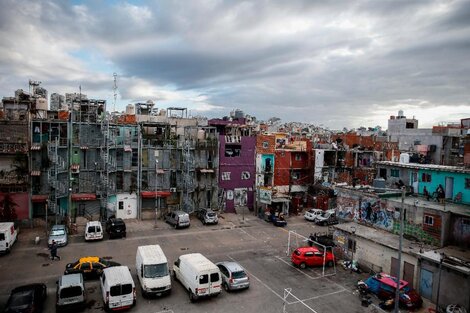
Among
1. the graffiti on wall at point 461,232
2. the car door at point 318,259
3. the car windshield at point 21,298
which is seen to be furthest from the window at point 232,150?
the car windshield at point 21,298

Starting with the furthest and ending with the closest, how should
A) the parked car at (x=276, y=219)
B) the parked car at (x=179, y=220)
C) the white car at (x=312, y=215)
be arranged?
the white car at (x=312, y=215)
the parked car at (x=276, y=219)
the parked car at (x=179, y=220)

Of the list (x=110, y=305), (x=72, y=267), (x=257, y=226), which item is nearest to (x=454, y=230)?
(x=257, y=226)

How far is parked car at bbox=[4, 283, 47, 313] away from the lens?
19.7 metres

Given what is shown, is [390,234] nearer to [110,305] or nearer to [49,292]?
[110,305]

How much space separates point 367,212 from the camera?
34.1 metres

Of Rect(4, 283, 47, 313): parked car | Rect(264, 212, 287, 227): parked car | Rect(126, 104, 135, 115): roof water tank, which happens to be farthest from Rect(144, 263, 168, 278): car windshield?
Rect(126, 104, 135, 115): roof water tank

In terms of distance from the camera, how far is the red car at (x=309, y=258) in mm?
30141

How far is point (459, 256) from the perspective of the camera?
2556 centimetres

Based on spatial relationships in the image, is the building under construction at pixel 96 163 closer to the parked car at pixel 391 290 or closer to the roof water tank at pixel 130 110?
the roof water tank at pixel 130 110

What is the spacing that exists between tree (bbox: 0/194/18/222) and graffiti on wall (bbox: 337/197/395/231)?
34818 mm

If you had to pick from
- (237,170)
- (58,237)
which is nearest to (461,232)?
(237,170)

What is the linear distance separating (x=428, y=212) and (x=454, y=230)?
7.35ft

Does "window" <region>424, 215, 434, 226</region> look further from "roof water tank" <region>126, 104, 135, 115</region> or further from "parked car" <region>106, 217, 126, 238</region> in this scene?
"roof water tank" <region>126, 104, 135, 115</region>

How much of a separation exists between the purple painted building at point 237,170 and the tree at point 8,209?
24.9 meters
